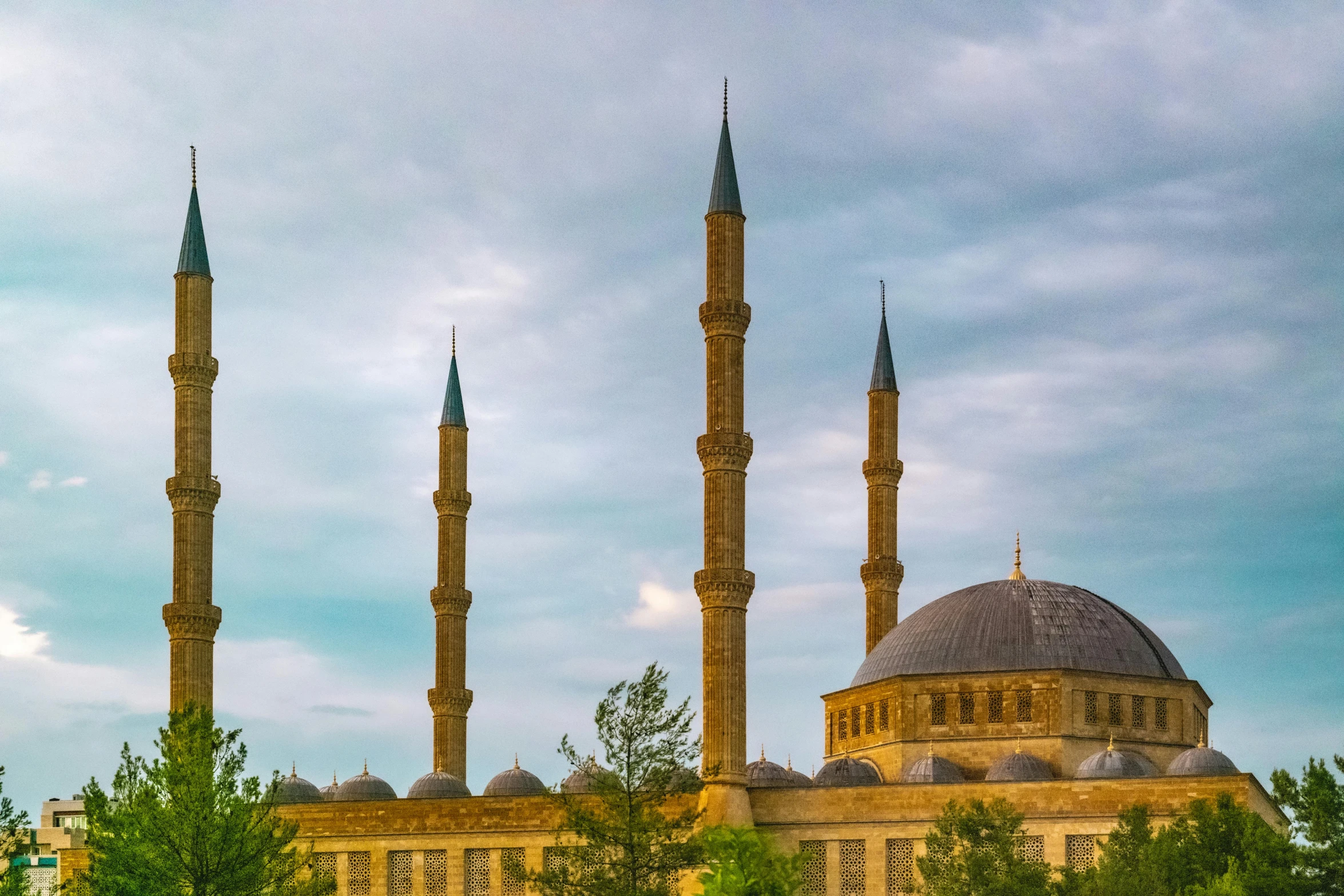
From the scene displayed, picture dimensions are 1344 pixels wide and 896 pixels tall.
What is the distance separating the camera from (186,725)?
3244 centimetres

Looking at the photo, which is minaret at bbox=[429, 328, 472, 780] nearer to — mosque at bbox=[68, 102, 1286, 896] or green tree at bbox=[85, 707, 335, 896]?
mosque at bbox=[68, 102, 1286, 896]

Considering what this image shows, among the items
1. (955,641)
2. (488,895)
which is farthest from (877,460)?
(488,895)

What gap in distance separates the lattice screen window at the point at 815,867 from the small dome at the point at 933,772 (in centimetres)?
246

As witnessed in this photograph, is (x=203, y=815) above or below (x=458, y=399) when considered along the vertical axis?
below

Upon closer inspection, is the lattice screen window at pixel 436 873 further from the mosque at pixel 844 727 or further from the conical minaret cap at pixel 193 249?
the conical minaret cap at pixel 193 249

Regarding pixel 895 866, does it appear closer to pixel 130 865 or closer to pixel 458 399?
pixel 130 865

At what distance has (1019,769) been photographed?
41.8 metres

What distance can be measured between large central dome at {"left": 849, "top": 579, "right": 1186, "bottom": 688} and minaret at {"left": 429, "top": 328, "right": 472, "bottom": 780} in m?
10.9

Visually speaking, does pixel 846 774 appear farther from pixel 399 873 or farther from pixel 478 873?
pixel 399 873

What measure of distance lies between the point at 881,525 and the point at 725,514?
450 inches

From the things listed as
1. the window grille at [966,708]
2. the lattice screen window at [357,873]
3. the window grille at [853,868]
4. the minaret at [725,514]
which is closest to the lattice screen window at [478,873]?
the lattice screen window at [357,873]

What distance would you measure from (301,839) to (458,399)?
50.0 ft

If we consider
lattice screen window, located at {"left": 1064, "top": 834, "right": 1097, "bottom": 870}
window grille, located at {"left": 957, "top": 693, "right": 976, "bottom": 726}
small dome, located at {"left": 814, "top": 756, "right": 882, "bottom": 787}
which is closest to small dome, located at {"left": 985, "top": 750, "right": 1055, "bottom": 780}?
lattice screen window, located at {"left": 1064, "top": 834, "right": 1097, "bottom": 870}

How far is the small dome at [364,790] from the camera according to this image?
46469 mm
